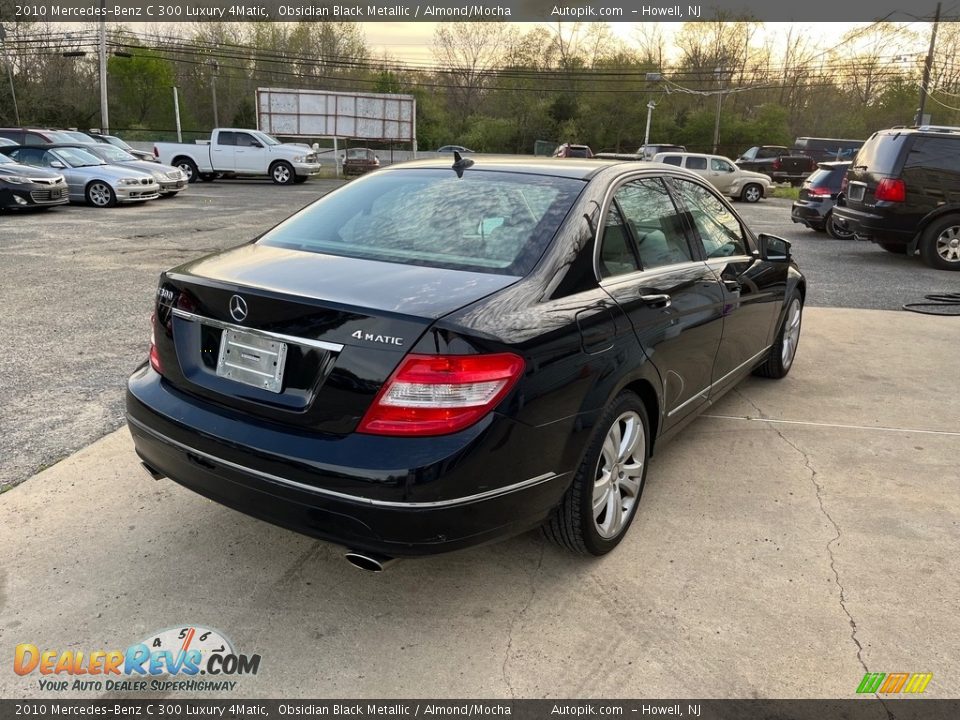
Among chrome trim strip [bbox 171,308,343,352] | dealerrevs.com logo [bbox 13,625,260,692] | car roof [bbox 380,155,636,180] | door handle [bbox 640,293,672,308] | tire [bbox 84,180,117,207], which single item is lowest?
dealerrevs.com logo [bbox 13,625,260,692]

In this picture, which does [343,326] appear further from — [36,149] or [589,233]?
[36,149]

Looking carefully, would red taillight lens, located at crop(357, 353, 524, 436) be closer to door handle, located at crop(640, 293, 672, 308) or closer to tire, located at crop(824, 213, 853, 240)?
door handle, located at crop(640, 293, 672, 308)

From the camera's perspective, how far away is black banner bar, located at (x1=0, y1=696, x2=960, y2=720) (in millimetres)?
2174

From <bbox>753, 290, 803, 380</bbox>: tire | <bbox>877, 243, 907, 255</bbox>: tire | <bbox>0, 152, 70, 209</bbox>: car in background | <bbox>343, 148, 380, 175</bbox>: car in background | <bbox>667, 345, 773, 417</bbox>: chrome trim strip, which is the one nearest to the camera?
<bbox>667, 345, 773, 417</bbox>: chrome trim strip

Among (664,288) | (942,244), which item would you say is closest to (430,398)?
(664,288)

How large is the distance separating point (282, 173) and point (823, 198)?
62.8 ft

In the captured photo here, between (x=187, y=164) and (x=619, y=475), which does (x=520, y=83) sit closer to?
(x=187, y=164)

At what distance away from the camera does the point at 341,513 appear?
224 centimetres

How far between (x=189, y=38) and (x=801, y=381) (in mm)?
68474

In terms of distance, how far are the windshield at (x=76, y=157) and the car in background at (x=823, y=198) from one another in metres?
16.3

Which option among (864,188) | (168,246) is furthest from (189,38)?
(864,188)

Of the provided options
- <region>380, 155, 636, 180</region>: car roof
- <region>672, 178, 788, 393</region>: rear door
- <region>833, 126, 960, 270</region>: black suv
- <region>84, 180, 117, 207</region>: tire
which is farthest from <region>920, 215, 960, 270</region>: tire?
<region>84, 180, 117, 207</region>: tire

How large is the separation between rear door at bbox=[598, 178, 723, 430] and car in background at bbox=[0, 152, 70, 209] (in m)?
14.8

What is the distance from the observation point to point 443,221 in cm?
304
